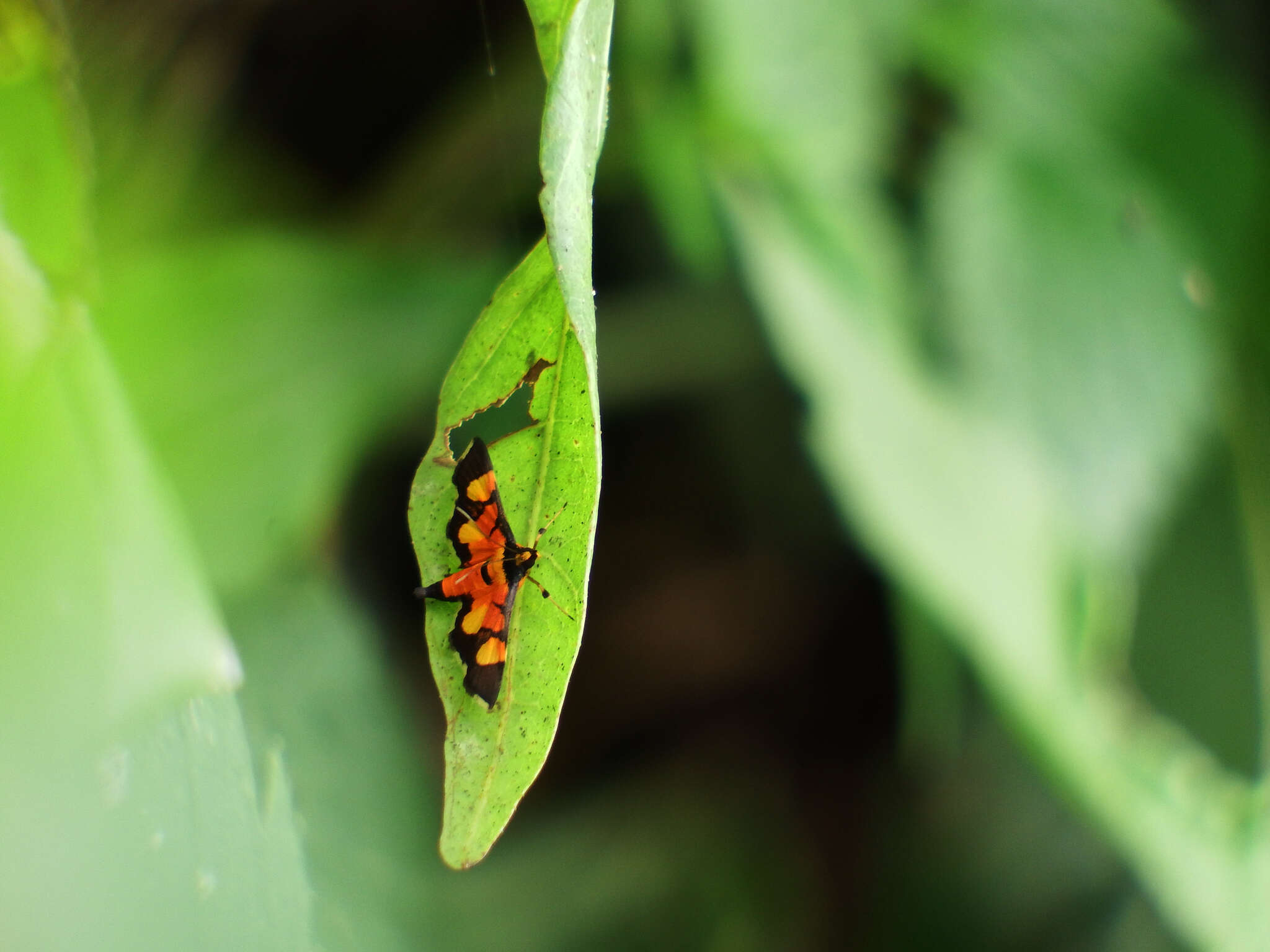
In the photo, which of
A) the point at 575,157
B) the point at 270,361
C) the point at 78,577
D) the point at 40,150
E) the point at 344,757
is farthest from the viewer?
the point at 270,361

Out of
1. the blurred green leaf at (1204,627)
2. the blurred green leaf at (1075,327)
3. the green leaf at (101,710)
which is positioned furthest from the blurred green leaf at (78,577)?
the blurred green leaf at (1204,627)

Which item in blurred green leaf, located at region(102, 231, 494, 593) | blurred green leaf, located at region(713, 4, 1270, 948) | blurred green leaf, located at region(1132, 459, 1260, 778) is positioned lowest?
blurred green leaf, located at region(1132, 459, 1260, 778)

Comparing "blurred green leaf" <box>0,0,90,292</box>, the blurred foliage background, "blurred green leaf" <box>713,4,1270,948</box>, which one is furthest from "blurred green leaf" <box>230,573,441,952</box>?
"blurred green leaf" <box>713,4,1270,948</box>

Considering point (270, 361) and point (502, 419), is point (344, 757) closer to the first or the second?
point (270, 361)

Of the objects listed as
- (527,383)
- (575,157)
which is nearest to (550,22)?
(575,157)

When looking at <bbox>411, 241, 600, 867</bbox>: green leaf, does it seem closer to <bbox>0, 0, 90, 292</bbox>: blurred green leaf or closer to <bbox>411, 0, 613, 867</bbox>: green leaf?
<bbox>411, 0, 613, 867</bbox>: green leaf

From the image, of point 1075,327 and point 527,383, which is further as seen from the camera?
point 1075,327
